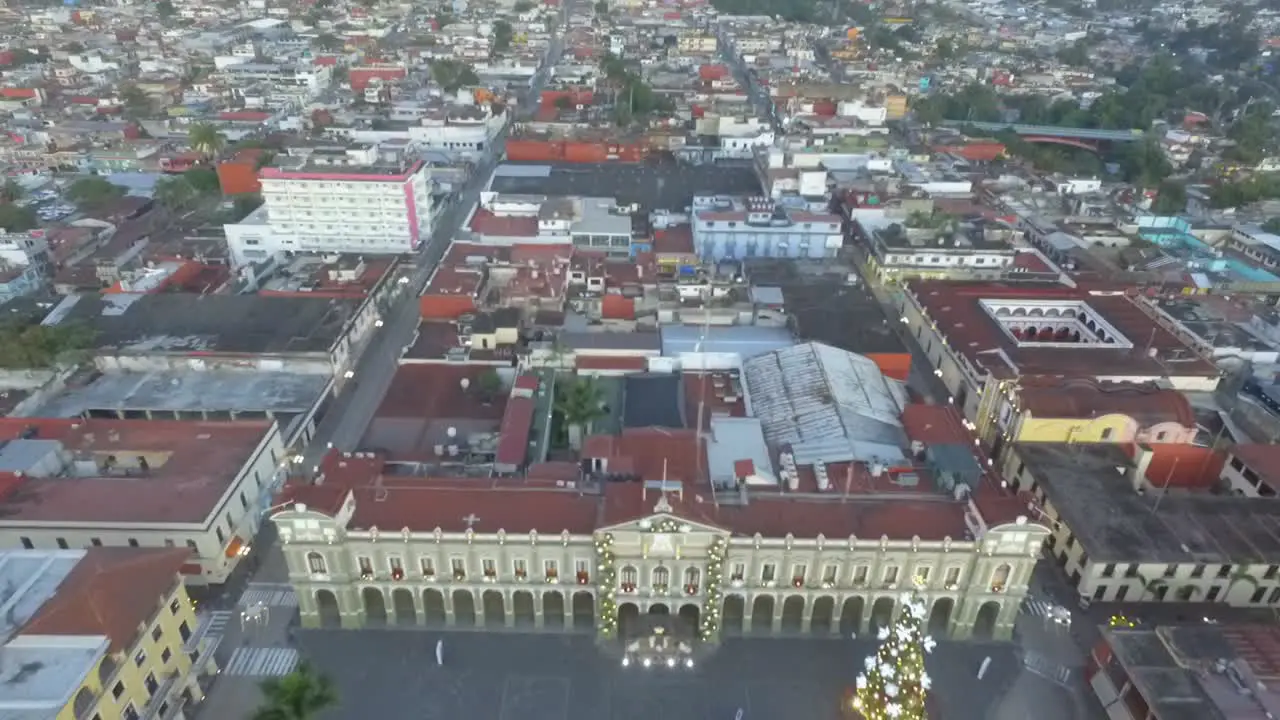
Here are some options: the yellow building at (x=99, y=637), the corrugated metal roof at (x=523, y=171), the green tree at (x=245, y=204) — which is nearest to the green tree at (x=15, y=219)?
the green tree at (x=245, y=204)

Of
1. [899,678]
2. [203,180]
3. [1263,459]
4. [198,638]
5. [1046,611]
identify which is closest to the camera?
[899,678]

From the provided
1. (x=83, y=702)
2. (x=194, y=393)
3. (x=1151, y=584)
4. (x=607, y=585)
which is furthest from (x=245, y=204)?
(x=1151, y=584)

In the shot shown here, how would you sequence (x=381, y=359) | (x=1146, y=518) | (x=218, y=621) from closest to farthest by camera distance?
(x=218, y=621) → (x=1146, y=518) → (x=381, y=359)

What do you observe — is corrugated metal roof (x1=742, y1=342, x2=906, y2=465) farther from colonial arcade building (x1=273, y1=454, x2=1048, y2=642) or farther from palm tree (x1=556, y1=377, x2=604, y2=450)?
palm tree (x1=556, y1=377, x2=604, y2=450)

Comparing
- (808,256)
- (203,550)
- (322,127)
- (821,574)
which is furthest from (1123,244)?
(322,127)

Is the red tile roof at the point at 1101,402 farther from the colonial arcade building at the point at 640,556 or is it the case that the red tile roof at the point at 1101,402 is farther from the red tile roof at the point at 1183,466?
the colonial arcade building at the point at 640,556

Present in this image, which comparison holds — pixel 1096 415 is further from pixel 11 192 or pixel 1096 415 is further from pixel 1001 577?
pixel 11 192

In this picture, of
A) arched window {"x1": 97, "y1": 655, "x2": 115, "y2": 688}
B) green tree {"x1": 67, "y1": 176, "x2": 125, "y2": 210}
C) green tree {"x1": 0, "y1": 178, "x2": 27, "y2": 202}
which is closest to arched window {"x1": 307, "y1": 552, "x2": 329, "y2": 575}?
arched window {"x1": 97, "y1": 655, "x2": 115, "y2": 688}
